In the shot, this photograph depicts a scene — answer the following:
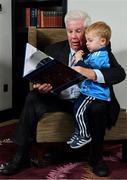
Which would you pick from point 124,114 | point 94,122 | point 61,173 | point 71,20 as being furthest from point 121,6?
point 61,173

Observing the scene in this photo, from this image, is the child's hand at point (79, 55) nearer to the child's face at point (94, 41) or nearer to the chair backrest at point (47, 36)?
the child's face at point (94, 41)

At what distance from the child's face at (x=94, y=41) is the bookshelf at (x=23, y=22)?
161 centimetres

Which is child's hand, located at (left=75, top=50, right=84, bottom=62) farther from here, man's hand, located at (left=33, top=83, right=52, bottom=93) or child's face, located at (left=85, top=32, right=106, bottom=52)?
man's hand, located at (left=33, top=83, right=52, bottom=93)

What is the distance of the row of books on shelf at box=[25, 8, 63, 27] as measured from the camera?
3.50 meters

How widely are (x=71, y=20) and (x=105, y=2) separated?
0.97 m

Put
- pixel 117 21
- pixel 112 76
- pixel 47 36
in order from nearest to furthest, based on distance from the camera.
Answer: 1. pixel 112 76
2. pixel 47 36
3. pixel 117 21

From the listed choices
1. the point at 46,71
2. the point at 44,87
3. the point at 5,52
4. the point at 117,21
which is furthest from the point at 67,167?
the point at 5,52

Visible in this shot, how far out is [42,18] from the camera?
3572 millimetres

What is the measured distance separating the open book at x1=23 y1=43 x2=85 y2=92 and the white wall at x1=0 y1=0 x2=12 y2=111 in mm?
1621

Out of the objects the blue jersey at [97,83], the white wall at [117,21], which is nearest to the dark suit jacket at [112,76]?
the blue jersey at [97,83]

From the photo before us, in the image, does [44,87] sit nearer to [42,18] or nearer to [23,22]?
[42,18]

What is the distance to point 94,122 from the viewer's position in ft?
6.16

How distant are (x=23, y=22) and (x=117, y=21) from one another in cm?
115

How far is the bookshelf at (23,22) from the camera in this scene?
3.54m
